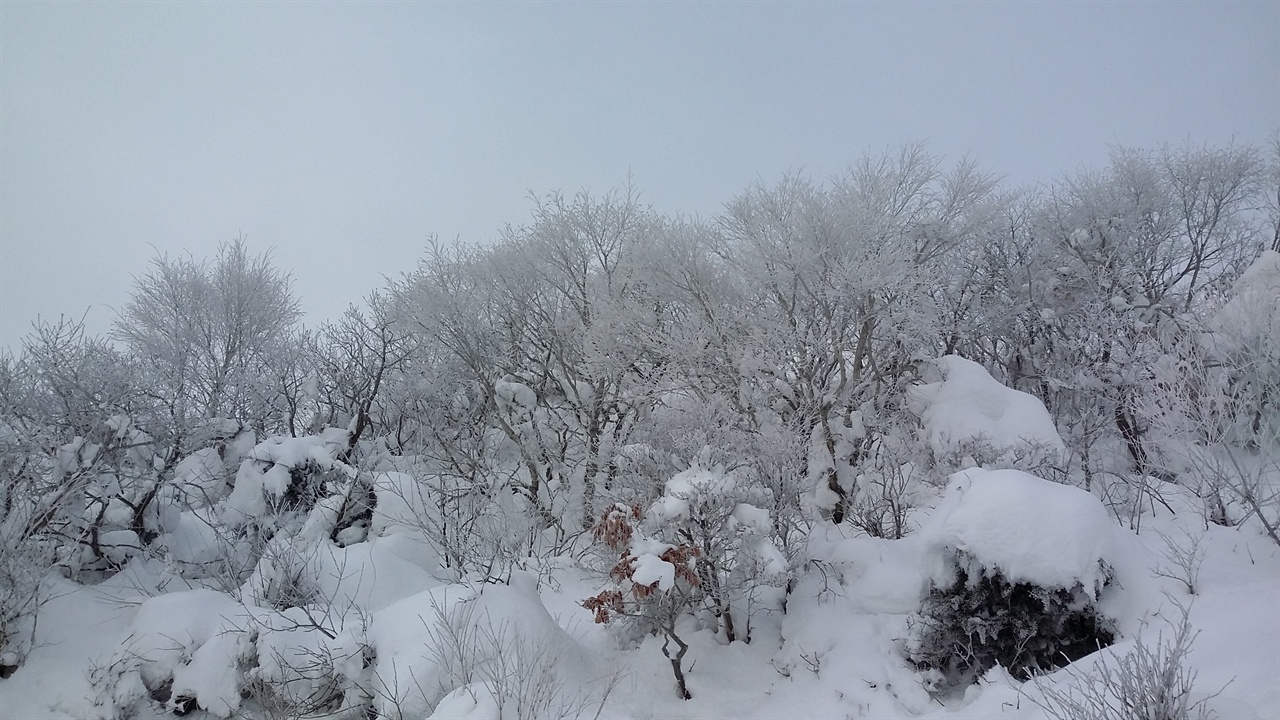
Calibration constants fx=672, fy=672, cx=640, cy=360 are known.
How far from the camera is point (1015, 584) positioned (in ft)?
24.9

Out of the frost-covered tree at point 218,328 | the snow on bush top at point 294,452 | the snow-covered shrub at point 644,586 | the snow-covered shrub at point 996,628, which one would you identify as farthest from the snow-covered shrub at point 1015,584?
the frost-covered tree at point 218,328

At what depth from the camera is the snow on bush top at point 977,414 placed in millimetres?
11062

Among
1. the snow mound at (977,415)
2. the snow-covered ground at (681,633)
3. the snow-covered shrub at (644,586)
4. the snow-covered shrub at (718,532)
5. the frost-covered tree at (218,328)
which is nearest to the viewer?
the snow-covered ground at (681,633)

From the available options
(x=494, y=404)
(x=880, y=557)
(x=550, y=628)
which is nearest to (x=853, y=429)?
(x=880, y=557)

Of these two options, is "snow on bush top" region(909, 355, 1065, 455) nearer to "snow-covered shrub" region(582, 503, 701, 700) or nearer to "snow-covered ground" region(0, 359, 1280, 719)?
"snow-covered ground" region(0, 359, 1280, 719)

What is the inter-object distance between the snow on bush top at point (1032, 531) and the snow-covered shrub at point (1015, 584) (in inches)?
0.4

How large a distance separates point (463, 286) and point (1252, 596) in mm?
17118

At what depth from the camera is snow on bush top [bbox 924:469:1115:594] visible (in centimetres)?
739

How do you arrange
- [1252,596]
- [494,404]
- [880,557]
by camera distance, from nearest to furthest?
[1252,596] < [880,557] < [494,404]

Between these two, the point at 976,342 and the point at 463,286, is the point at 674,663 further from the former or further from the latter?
the point at 976,342

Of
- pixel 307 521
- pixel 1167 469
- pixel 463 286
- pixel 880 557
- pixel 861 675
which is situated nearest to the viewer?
pixel 861 675

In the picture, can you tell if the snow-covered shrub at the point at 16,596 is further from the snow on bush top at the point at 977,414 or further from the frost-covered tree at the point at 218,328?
the snow on bush top at the point at 977,414

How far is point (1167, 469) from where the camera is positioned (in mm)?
10633

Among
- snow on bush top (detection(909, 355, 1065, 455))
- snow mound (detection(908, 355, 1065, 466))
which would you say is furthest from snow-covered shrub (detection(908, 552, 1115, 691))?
snow on bush top (detection(909, 355, 1065, 455))
